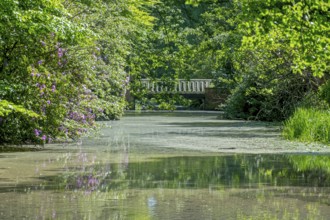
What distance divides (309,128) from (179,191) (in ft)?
41.3

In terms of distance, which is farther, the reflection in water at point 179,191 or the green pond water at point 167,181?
the green pond water at point 167,181

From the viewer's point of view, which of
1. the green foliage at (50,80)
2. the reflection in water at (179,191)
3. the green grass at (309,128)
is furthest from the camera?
the green grass at (309,128)

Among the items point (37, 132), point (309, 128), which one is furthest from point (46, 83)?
point (309, 128)

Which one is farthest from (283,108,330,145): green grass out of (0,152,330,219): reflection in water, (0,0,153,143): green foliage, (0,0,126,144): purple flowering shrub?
(0,152,330,219): reflection in water

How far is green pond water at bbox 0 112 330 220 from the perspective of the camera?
9953mm


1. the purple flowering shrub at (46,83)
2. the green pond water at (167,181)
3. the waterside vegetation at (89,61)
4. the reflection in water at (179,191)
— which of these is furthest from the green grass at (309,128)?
the reflection in water at (179,191)

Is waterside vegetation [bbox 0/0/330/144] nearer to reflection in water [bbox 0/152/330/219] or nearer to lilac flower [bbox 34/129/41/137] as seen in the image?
lilac flower [bbox 34/129/41/137]

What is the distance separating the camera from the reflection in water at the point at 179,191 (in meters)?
9.79

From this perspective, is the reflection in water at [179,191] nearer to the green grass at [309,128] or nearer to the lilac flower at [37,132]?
the lilac flower at [37,132]

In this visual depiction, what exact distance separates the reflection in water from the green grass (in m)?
5.99

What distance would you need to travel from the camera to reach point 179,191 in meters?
11.9

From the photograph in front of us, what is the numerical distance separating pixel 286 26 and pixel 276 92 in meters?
15.1

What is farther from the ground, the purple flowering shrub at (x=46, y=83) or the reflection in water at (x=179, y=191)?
the purple flowering shrub at (x=46, y=83)

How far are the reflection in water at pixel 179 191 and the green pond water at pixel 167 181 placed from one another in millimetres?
11
